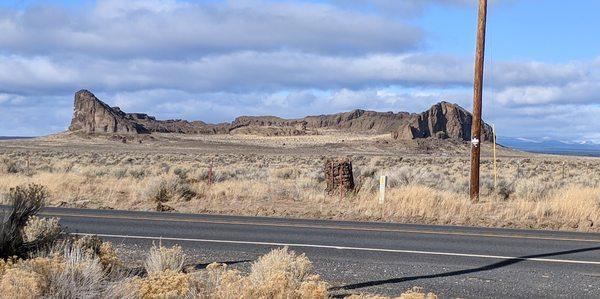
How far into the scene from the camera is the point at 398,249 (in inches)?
486

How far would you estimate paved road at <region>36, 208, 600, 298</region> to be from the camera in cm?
916

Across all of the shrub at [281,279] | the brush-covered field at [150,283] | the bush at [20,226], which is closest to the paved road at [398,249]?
the shrub at [281,279]

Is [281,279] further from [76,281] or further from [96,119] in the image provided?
[96,119]

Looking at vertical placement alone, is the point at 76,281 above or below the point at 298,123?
below

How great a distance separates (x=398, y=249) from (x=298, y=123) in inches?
6116

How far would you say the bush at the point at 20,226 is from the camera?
876cm

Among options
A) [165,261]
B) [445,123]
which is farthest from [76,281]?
[445,123]

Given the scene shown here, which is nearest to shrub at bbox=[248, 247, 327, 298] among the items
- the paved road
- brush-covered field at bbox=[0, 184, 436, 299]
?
brush-covered field at bbox=[0, 184, 436, 299]

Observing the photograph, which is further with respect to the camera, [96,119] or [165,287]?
[96,119]

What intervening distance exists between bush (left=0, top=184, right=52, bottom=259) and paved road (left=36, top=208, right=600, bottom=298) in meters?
2.68

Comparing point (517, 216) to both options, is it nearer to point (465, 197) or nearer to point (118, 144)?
point (465, 197)

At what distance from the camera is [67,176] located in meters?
27.2

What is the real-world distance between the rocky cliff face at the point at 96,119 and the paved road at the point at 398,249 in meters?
123

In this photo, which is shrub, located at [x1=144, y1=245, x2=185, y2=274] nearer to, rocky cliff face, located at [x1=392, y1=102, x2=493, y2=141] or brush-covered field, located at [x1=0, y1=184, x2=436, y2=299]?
brush-covered field, located at [x1=0, y1=184, x2=436, y2=299]
